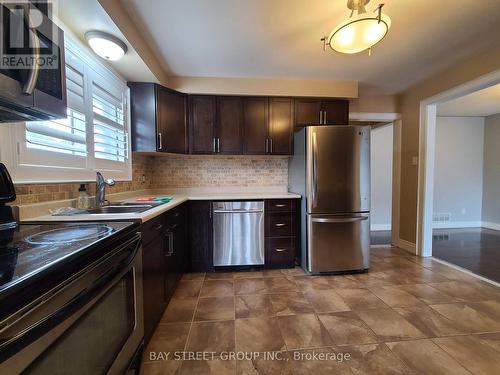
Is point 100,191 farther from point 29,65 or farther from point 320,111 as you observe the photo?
point 320,111

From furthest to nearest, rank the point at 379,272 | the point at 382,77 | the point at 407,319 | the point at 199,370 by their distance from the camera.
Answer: the point at 382,77 < the point at 379,272 < the point at 407,319 < the point at 199,370

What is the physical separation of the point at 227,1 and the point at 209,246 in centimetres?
227

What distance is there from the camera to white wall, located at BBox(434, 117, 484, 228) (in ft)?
15.4

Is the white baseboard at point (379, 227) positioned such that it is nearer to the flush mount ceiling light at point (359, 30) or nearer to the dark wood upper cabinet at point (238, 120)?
the dark wood upper cabinet at point (238, 120)

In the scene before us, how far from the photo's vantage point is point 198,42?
6.75ft

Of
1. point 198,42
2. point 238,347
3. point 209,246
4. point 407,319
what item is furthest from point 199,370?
point 198,42

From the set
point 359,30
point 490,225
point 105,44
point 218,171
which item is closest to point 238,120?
point 218,171

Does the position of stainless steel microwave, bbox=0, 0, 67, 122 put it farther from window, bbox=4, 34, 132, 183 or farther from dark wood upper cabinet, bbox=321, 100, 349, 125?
dark wood upper cabinet, bbox=321, 100, 349, 125

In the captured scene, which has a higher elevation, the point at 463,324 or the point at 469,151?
the point at 469,151

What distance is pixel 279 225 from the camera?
8.69 ft

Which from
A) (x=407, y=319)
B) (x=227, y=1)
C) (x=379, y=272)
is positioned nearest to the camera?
(x=227, y=1)

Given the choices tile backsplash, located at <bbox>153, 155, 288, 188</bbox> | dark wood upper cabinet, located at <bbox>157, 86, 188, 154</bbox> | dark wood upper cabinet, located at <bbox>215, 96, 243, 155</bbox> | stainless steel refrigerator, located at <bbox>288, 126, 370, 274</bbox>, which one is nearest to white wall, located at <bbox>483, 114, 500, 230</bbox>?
stainless steel refrigerator, located at <bbox>288, 126, 370, 274</bbox>

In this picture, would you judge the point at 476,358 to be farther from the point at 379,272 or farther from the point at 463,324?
the point at 379,272

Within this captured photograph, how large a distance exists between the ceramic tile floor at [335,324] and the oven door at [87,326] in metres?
0.46
